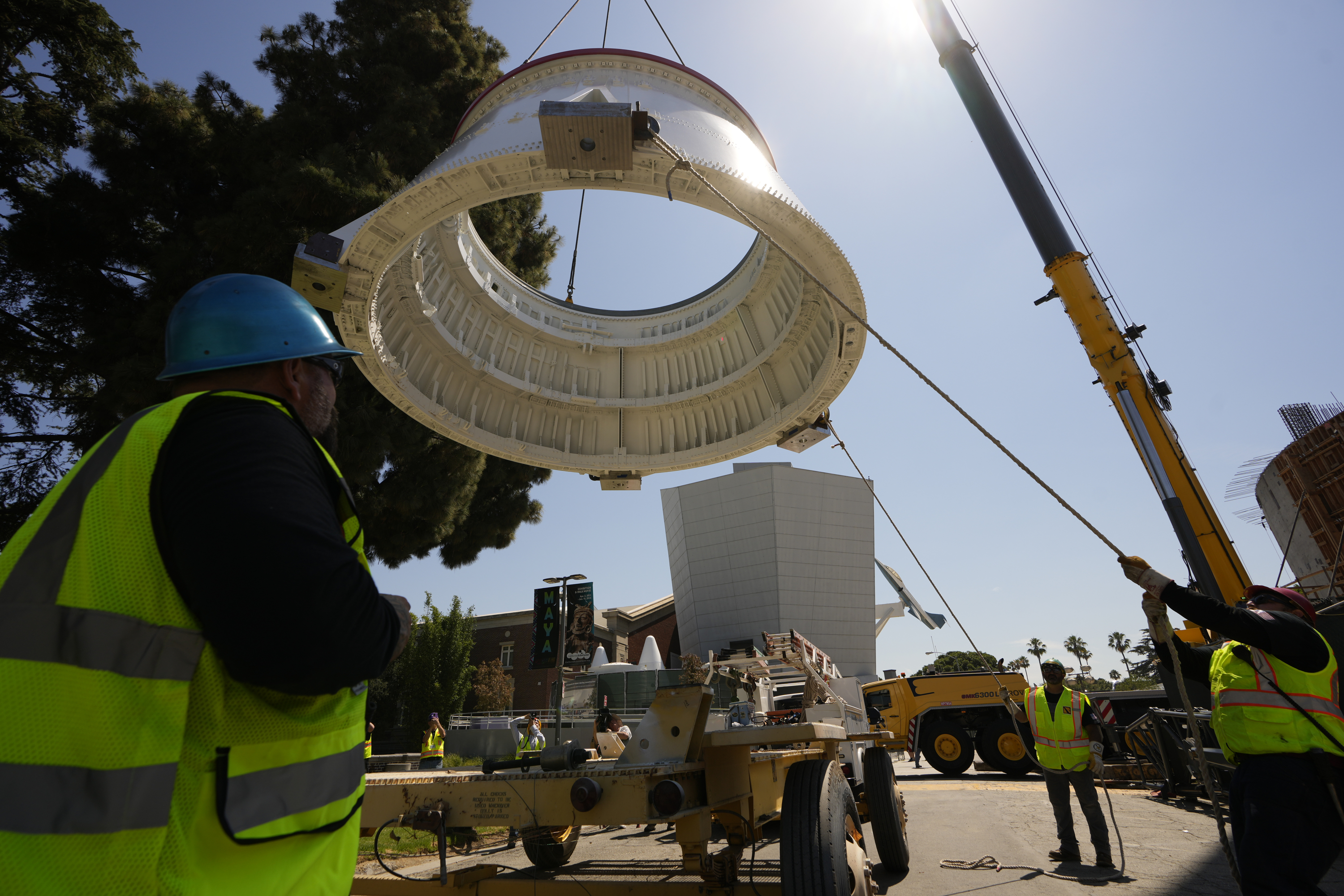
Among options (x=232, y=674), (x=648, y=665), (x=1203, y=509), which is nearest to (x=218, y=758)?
(x=232, y=674)

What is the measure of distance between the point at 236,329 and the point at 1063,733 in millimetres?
9124

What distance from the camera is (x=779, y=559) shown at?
170 feet

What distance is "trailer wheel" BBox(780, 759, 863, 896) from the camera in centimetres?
378

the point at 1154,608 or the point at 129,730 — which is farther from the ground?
the point at 1154,608

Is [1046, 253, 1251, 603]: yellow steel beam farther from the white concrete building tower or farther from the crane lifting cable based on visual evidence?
the white concrete building tower

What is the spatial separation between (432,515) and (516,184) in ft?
33.5

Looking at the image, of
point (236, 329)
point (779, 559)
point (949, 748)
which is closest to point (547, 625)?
point (949, 748)

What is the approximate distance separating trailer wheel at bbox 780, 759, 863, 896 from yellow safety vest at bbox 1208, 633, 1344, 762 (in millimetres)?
2480

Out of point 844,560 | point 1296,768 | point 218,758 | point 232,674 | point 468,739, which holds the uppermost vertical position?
point 844,560

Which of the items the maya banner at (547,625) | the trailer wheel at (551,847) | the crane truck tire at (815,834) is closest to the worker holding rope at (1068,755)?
the crane truck tire at (815,834)

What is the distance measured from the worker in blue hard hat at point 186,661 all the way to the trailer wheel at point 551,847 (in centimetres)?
521

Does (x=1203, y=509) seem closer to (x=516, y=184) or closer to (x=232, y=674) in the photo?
(x=516, y=184)

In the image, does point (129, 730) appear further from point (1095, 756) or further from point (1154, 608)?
point (1095, 756)

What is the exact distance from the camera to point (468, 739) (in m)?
20.9
